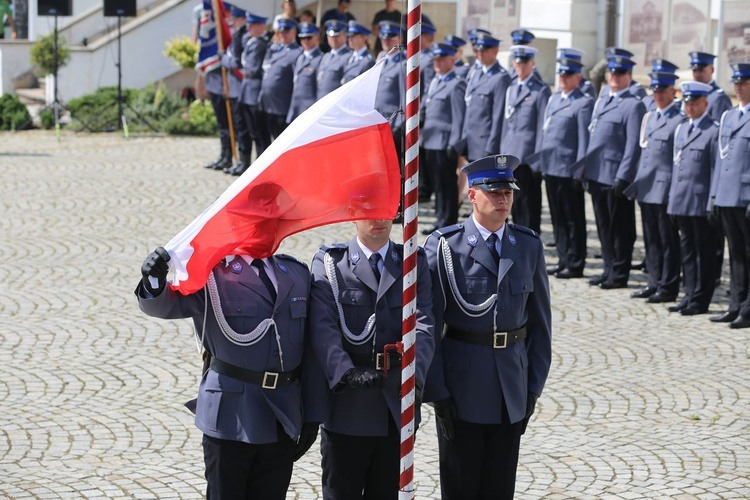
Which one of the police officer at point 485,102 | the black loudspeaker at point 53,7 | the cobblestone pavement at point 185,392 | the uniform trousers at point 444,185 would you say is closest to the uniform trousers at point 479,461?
the cobblestone pavement at point 185,392

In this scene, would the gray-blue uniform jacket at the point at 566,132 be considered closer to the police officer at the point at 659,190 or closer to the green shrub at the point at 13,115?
the police officer at the point at 659,190

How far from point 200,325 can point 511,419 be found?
138 cm

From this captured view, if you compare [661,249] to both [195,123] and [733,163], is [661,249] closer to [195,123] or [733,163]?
[733,163]

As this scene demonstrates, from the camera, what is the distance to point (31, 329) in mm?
9938

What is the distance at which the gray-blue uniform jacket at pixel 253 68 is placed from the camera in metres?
18.1

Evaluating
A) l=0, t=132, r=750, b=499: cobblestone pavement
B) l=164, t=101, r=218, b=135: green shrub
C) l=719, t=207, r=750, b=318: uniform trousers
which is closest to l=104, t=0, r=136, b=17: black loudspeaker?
l=164, t=101, r=218, b=135: green shrub

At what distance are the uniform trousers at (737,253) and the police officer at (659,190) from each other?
0.69m

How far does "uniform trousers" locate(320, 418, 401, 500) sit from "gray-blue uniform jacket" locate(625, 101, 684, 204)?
21.1 ft

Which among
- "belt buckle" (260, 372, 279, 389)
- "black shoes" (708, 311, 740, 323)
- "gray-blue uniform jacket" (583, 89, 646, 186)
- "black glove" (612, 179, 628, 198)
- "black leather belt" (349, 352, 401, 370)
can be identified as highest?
"gray-blue uniform jacket" (583, 89, 646, 186)

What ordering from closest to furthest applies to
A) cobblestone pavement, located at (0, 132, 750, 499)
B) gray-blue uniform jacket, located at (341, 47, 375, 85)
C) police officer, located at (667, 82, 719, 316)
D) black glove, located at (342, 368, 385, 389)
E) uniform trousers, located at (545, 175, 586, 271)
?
black glove, located at (342, 368, 385, 389) → cobblestone pavement, located at (0, 132, 750, 499) → police officer, located at (667, 82, 719, 316) → uniform trousers, located at (545, 175, 586, 271) → gray-blue uniform jacket, located at (341, 47, 375, 85)

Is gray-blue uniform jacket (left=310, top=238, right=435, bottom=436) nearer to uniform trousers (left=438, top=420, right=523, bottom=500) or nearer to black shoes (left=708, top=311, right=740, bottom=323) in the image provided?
uniform trousers (left=438, top=420, right=523, bottom=500)

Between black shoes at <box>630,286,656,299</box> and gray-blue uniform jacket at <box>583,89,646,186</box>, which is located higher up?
gray-blue uniform jacket at <box>583,89,646,186</box>

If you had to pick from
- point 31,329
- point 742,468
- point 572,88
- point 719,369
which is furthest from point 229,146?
point 742,468

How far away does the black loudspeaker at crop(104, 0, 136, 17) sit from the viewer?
2350 cm
